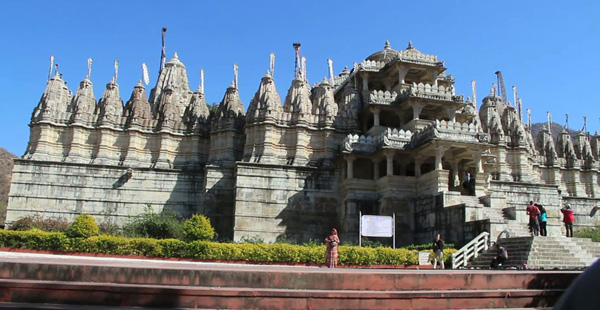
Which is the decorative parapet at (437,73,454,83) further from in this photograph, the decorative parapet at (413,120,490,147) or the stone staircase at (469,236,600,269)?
the stone staircase at (469,236,600,269)

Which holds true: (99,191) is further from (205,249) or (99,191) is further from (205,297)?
(205,297)

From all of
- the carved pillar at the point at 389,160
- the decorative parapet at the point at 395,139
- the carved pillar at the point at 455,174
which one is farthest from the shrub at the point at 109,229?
the carved pillar at the point at 455,174

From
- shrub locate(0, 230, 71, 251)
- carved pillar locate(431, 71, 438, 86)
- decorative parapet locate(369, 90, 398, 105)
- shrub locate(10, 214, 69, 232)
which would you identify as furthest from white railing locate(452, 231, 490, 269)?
shrub locate(10, 214, 69, 232)

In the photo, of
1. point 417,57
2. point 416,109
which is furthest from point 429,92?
point 417,57

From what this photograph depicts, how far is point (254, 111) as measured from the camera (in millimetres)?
36656

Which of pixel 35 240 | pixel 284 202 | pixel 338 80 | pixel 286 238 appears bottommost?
pixel 35 240

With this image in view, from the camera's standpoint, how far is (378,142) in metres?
31.8

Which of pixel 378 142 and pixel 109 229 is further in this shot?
pixel 109 229

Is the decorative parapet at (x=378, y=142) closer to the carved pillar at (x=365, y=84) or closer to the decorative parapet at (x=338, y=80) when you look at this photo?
the carved pillar at (x=365, y=84)

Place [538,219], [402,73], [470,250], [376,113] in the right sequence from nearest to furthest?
[470,250] → [538,219] → [376,113] → [402,73]

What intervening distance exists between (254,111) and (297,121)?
3273mm

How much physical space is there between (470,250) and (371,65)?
67.2 feet

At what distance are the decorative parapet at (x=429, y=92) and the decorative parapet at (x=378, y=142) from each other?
10.1ft

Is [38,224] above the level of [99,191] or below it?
below
